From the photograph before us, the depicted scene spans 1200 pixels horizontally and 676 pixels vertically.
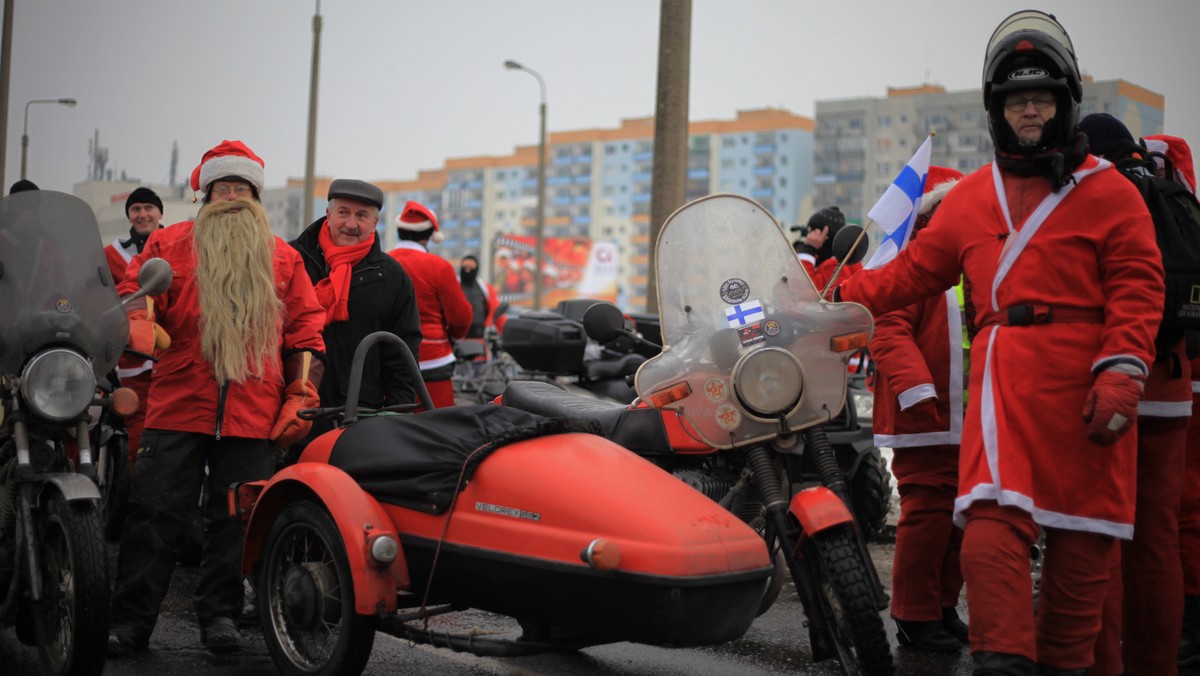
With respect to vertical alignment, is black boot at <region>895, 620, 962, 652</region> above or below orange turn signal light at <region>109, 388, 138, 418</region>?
below

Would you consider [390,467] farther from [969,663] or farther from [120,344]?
[969,663]

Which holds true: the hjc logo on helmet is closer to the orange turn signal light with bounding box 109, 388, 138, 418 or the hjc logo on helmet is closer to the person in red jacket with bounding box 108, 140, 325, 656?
the person in red jacket with bounding box 108, 140, 325, 656

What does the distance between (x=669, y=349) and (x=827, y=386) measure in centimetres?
55

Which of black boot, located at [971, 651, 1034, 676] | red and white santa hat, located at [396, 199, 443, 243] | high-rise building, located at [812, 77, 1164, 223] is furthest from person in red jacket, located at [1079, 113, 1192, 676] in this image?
high-rise building, located at [812, 77, 1164, 223]

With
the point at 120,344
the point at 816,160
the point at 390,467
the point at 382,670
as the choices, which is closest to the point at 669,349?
the point at 390,467

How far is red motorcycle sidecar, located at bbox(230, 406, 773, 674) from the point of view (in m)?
3.91

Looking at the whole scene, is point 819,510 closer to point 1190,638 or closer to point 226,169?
point 1190,638

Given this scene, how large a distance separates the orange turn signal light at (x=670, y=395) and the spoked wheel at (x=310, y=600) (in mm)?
1155

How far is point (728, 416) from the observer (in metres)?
4.45

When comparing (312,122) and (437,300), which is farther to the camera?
(312,122)

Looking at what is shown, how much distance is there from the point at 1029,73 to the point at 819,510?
5.08 feet

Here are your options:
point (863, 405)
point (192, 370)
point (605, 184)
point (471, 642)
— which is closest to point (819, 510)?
point (471, 642)

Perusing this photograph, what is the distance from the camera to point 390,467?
4.58 m

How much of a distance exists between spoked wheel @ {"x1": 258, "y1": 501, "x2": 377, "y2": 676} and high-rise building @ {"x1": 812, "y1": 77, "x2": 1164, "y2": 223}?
393ft
